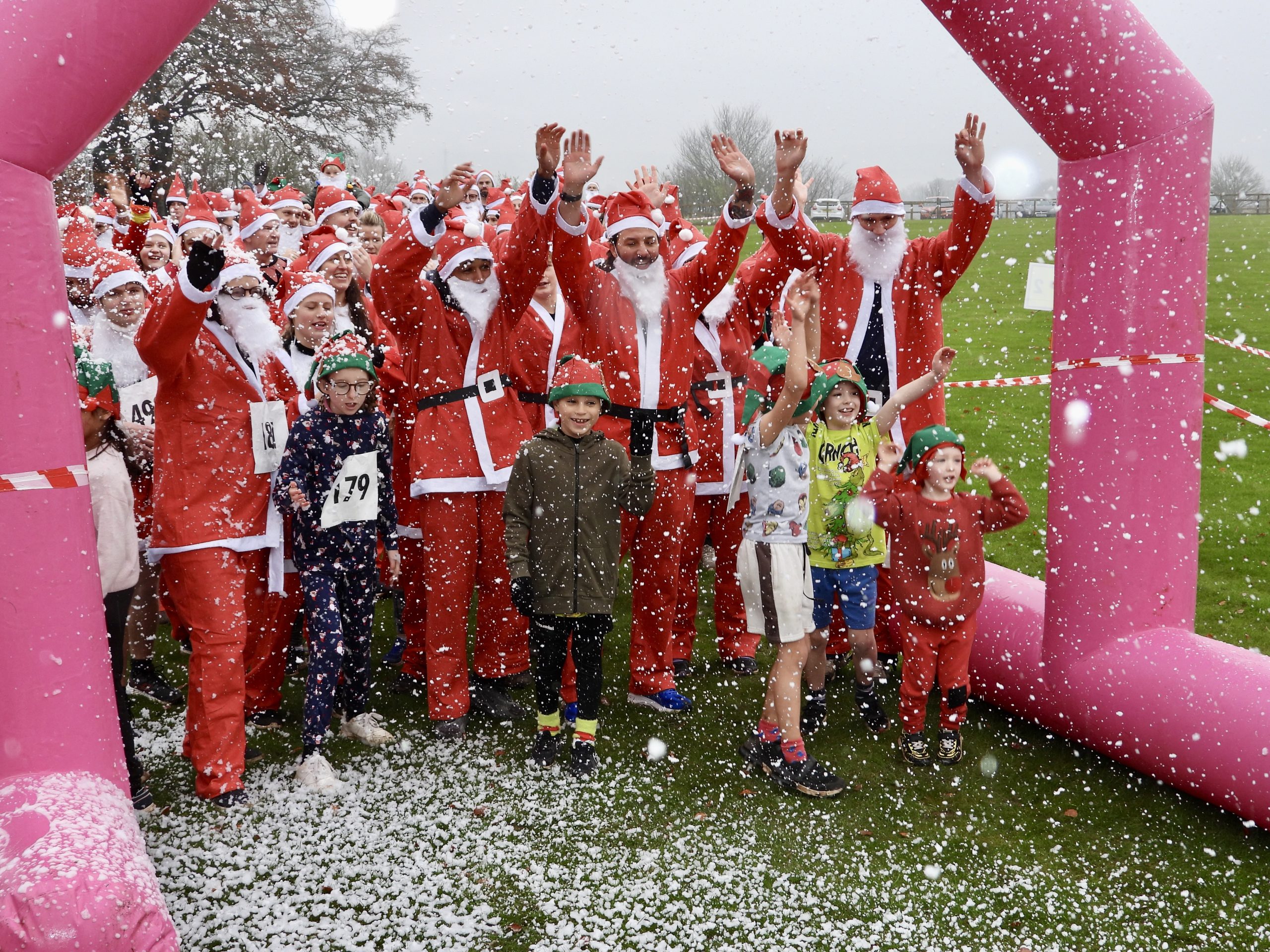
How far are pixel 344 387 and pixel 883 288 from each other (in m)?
2.79

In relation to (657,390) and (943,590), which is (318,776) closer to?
(657,390)

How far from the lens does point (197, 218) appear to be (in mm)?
7484

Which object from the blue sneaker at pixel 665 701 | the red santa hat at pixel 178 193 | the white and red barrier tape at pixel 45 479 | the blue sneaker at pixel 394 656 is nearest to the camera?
the white and red barrier tape at pixel 45 479

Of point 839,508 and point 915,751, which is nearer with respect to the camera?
point 915,751

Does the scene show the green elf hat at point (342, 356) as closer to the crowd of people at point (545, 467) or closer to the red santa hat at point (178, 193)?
the crowd of people at point (545, 467)

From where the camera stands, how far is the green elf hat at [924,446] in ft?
15.0

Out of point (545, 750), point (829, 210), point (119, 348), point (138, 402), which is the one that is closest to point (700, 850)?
point (545, 750)

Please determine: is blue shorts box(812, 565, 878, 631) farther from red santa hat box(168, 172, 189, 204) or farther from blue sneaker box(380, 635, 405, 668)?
red santa hat box(168, 172, 189, 204)

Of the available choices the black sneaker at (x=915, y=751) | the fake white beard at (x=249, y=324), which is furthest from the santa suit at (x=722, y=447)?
the fake white beard at (x=249, y=324)

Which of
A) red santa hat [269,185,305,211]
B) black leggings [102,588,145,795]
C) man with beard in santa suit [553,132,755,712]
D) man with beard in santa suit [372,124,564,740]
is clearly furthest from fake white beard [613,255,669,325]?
red santa hat [269,185,305,211]

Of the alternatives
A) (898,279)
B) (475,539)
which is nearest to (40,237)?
(475,539)

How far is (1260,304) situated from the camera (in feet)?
70.5

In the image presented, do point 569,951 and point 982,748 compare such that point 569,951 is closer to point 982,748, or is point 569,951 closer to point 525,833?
point 525,833

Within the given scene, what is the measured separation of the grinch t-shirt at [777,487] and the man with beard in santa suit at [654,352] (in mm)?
762
